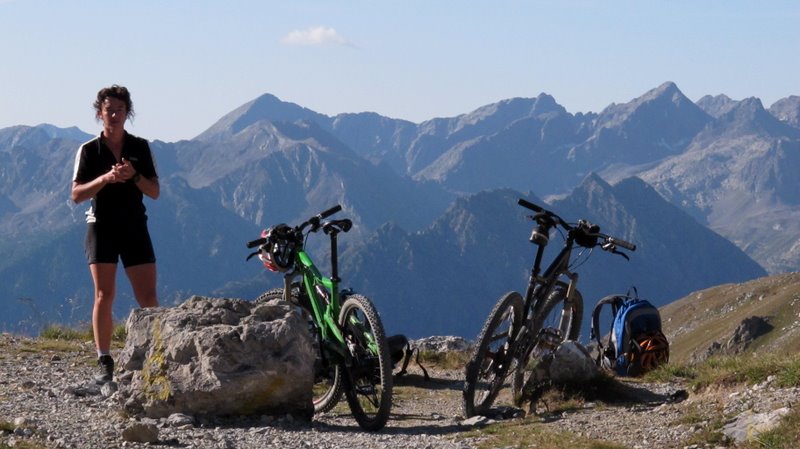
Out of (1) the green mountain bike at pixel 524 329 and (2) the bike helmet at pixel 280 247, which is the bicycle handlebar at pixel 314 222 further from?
(1) the green mountain bike at pixel 524 329

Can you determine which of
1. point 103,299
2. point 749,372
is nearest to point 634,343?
point 749,372

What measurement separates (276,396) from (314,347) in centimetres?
118

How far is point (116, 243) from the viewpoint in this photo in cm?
1024

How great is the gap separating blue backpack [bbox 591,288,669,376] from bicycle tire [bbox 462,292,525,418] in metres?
3.10

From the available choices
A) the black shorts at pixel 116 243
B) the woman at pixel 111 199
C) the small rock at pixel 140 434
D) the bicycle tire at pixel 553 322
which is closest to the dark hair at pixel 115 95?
the woman at pixel 111 199

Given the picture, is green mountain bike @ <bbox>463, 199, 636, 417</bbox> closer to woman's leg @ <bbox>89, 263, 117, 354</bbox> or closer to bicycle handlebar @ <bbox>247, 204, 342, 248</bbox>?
bicycle handlebar @ <bbox>247, 204, 342, 248</bbox>

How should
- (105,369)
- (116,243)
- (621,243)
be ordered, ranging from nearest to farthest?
(116,243), (621,243), (105,369)

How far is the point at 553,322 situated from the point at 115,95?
193 inches

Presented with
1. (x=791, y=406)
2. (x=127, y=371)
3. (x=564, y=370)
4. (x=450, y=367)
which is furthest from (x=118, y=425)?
(x=450, y=367)

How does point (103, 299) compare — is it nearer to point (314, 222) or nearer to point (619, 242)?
point (314, 222)

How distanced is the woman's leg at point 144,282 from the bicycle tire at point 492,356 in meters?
3.25

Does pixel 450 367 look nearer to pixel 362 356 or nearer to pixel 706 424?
pixel 362 356

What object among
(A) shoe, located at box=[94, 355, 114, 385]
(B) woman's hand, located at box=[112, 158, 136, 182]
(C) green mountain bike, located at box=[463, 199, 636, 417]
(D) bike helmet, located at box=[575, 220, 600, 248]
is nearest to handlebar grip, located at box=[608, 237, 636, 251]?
(C) green mountain bike, located at box=[463, 199, 636, 417]

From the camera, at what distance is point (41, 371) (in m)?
12.0
